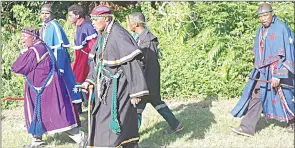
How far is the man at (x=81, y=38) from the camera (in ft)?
25.9

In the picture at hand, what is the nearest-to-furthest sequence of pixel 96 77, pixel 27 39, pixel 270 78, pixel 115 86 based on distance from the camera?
1. pixel 115 86
2. pixel 96 77
3. pixel 27 39
4. pixel 270 78

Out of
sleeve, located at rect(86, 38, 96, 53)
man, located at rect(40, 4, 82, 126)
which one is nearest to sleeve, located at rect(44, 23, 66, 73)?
man, located at rect(40, 4, 82, 126)

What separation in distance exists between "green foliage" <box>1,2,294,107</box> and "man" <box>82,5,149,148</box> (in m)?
4.49

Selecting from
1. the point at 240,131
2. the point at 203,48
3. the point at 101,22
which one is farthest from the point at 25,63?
the point at 203,48

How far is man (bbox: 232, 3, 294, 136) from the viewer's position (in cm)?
680

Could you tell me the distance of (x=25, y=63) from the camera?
6.30m

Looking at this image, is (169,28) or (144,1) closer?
(169,28)

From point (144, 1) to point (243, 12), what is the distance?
3.25m

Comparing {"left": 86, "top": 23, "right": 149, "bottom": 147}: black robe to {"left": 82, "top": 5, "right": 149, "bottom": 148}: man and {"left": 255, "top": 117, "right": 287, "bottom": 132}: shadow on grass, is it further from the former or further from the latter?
{"left": 255, "top": 117, "right": 287, "bottom": 132}: shadow on grass

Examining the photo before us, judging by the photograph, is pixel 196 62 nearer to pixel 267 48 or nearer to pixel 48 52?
pixel 267 48

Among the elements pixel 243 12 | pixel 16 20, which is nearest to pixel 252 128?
pixel 243 12

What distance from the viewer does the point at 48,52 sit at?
652 cm

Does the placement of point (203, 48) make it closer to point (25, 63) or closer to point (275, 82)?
point (275, 82)

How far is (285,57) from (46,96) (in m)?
3.22
